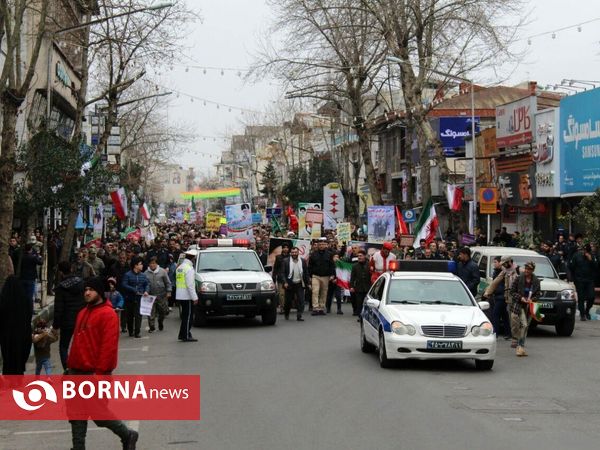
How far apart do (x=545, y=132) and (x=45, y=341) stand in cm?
2646

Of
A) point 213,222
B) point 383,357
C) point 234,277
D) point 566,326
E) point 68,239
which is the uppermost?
point 213,222

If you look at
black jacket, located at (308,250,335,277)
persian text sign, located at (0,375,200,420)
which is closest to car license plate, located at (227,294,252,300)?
black jacket, located at (308,250,335,277)

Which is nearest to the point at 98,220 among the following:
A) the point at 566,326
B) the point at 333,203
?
the point at 333,203

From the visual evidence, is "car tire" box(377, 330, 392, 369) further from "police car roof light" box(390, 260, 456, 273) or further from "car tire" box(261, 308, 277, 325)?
"car tire" box(261, 308, 277, 325)

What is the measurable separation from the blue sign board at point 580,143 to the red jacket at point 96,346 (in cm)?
2512

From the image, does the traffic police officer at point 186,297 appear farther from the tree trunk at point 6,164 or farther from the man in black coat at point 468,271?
the man in black coat at point 468,271

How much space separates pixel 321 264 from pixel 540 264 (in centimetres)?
583

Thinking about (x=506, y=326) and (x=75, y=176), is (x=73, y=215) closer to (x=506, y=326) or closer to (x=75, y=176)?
(x=75, y=176)

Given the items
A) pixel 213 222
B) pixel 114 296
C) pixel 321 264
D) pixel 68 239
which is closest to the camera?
pixel 114 296

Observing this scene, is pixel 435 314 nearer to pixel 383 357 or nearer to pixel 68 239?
pixel 383 357

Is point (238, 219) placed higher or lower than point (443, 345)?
higher

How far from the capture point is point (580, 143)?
32688mm

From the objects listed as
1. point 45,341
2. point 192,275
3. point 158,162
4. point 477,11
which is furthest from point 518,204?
point 158,162

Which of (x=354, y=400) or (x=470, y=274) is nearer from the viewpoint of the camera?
(x=354, y=400)
